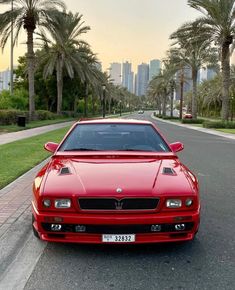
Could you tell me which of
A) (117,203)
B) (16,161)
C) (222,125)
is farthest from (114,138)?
(222,125)

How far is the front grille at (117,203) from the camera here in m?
4.40

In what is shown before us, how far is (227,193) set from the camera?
27.7ft

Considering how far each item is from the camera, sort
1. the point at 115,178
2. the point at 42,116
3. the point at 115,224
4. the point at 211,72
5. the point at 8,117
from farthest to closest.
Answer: the point at 211,72 → the point at 42,116 → the point at 8,117 → the point at 115,178 → the point at 115,224

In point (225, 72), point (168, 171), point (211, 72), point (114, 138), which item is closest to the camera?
point (168, 171)

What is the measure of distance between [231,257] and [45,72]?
4598cm

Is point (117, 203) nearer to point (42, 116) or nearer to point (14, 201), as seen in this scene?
point (14, 201)

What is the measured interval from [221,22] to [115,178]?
32738 mm

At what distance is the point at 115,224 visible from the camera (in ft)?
14.3

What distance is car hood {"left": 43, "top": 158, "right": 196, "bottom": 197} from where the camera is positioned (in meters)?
4.47

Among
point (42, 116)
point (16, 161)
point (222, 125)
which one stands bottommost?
point (222, 125)

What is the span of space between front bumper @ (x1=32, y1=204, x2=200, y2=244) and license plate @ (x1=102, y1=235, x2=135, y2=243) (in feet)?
0.14

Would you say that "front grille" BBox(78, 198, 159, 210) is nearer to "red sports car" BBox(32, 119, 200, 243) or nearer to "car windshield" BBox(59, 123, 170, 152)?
"red sports car" BBox(32, 119, 200, 243)

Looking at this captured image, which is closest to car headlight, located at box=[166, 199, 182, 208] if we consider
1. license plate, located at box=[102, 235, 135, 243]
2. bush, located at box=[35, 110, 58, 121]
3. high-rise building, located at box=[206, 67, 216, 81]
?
license plate, located at box=[102, 235, 135, 243]

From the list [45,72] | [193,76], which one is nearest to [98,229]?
[45,72]
